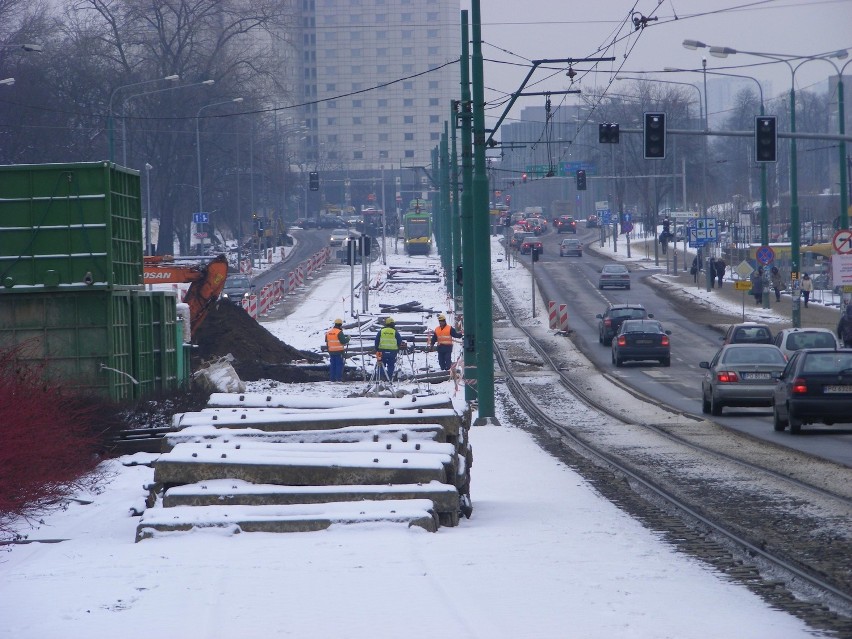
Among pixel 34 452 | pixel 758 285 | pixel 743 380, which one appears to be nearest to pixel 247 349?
pixel 743 380

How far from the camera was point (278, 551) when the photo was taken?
9.29 m

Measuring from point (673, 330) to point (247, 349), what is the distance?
71.3 ft

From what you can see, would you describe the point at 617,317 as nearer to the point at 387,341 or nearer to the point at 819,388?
the point at 387,341

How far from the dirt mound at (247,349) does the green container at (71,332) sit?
42.8ft

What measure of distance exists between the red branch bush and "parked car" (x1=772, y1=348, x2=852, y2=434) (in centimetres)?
1085

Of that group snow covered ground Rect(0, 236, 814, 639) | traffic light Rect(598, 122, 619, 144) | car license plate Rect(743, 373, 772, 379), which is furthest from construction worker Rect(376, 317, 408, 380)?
snow covered ground Rect(0, 236, 814, 639)

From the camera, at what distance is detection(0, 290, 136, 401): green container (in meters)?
19.6

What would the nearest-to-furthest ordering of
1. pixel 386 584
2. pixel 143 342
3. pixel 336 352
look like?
pixel 386 584 → pixel 143 342 → pixel 336 352

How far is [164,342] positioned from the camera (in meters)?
23.2

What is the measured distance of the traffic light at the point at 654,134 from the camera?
2880cm

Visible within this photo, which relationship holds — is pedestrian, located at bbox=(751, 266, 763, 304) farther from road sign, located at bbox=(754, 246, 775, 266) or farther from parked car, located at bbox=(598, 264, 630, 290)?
parked car, located at bbox=(598, 264, 630, 290)

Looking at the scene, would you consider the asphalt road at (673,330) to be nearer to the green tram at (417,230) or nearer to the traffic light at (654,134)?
the traffic light at (654,134)

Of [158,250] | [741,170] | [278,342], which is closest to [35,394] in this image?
[278,342]

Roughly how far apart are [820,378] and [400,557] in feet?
41.3
